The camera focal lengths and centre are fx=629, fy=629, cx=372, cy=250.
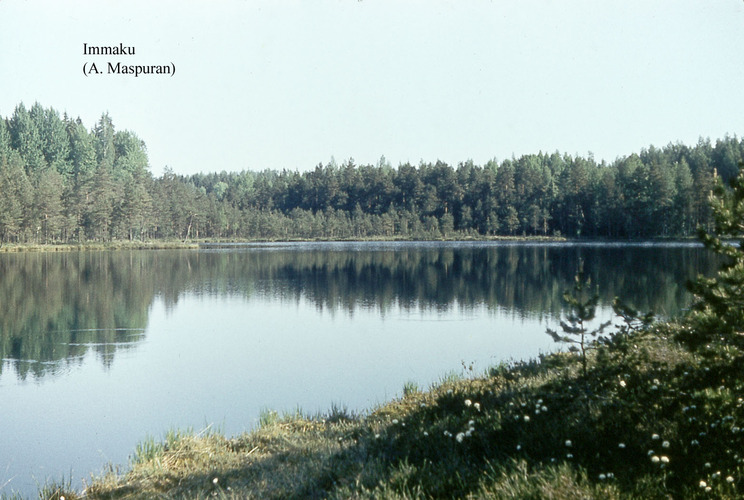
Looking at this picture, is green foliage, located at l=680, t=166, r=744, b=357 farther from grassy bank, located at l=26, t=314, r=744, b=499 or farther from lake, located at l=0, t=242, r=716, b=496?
lake, located at l=0, t=242, r=716, b=496

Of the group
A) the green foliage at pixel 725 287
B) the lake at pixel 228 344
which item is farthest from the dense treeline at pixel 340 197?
the green foliage at pixel 725 287

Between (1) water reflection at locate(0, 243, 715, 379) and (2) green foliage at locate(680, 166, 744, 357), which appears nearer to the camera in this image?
(2) green foliage at locate(680, 166, 744, 357)

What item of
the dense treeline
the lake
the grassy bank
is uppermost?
the dense treeline

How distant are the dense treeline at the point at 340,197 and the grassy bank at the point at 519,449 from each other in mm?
97996

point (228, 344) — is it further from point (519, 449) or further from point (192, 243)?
point (192, 243)

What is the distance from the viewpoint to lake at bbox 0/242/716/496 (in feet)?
49.0

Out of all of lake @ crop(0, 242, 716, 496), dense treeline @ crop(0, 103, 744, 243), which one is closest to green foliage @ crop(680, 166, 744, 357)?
lake @ crop(0, 242, 716, 496)

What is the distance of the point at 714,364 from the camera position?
8.65 metres

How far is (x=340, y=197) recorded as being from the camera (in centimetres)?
17712

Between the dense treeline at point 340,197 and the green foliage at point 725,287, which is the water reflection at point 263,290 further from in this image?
the dense treeline at point 340,197

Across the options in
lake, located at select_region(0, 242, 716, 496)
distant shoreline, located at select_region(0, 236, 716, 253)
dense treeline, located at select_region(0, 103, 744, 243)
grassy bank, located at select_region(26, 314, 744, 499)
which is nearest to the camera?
grassy bank, located at select_region(26, 314, 744, 499)

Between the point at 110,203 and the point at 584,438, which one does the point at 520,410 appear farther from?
the point at 110,203

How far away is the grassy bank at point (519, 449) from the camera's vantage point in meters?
6.14

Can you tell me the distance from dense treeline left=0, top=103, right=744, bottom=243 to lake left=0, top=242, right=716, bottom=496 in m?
67.6
